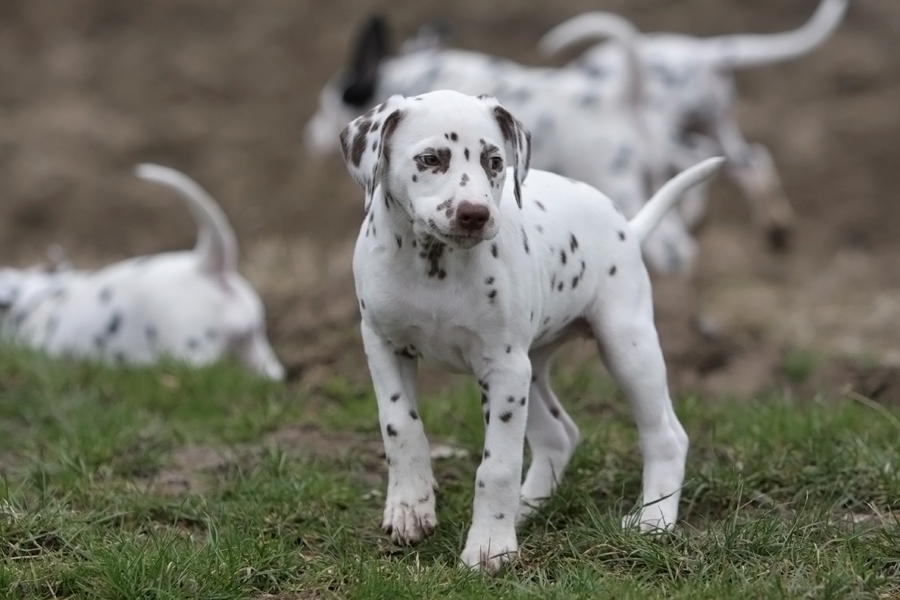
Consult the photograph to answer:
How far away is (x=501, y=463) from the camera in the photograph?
4172mm

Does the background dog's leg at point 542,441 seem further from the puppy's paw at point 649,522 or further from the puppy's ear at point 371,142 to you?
the puppy's ear at point 371,142

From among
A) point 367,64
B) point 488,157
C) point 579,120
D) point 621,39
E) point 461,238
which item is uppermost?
point 488,157

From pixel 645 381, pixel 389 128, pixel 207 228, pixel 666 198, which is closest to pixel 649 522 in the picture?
pixel 645 381

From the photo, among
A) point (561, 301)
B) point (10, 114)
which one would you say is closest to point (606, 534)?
point (561, 301)

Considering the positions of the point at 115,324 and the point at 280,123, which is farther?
the point at 280,123

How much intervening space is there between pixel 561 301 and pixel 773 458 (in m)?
1.32

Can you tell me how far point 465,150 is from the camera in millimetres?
3939

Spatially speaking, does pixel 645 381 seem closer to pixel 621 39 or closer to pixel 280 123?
pixel 621 39

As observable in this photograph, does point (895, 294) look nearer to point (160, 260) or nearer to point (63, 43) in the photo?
point (160, 260)

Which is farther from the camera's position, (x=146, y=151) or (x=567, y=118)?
(x=146, y=151)

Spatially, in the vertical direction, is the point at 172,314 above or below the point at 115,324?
above

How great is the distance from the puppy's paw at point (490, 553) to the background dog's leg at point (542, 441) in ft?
2.26

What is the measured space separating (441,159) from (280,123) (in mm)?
12831

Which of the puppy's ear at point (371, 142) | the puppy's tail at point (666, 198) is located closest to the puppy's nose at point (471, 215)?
the puppy's ear at point (371, 142)
